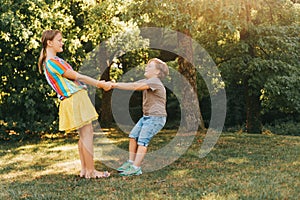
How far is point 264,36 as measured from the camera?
8.84 meters

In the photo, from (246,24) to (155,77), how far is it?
3952 mm

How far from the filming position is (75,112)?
4445 mm

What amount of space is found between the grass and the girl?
1.34ft

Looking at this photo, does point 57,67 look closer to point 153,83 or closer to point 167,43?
point 153,83

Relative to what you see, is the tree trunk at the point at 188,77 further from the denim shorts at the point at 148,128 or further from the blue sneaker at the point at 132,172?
the blue sneaker at the point at 132,172

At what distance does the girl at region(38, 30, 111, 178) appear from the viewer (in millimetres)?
4418

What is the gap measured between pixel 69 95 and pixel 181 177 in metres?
1.62

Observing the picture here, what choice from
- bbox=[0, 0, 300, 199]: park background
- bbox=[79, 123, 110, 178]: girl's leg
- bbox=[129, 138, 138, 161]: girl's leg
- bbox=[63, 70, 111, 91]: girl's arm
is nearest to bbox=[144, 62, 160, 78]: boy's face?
bbox=[63, 70, 111, 91]: girl's arm

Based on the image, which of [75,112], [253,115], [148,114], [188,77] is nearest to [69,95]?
[75,112]

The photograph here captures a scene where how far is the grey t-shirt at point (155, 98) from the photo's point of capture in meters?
4.78

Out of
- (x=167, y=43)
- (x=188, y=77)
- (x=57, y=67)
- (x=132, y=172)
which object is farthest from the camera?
(x=167, y=43)

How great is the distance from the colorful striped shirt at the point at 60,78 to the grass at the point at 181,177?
3.47 feet

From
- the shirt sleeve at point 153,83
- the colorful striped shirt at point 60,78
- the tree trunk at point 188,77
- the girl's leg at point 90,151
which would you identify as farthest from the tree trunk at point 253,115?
the colorful striped shirt at point 60,78

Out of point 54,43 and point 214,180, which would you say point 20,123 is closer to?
point 54,43
